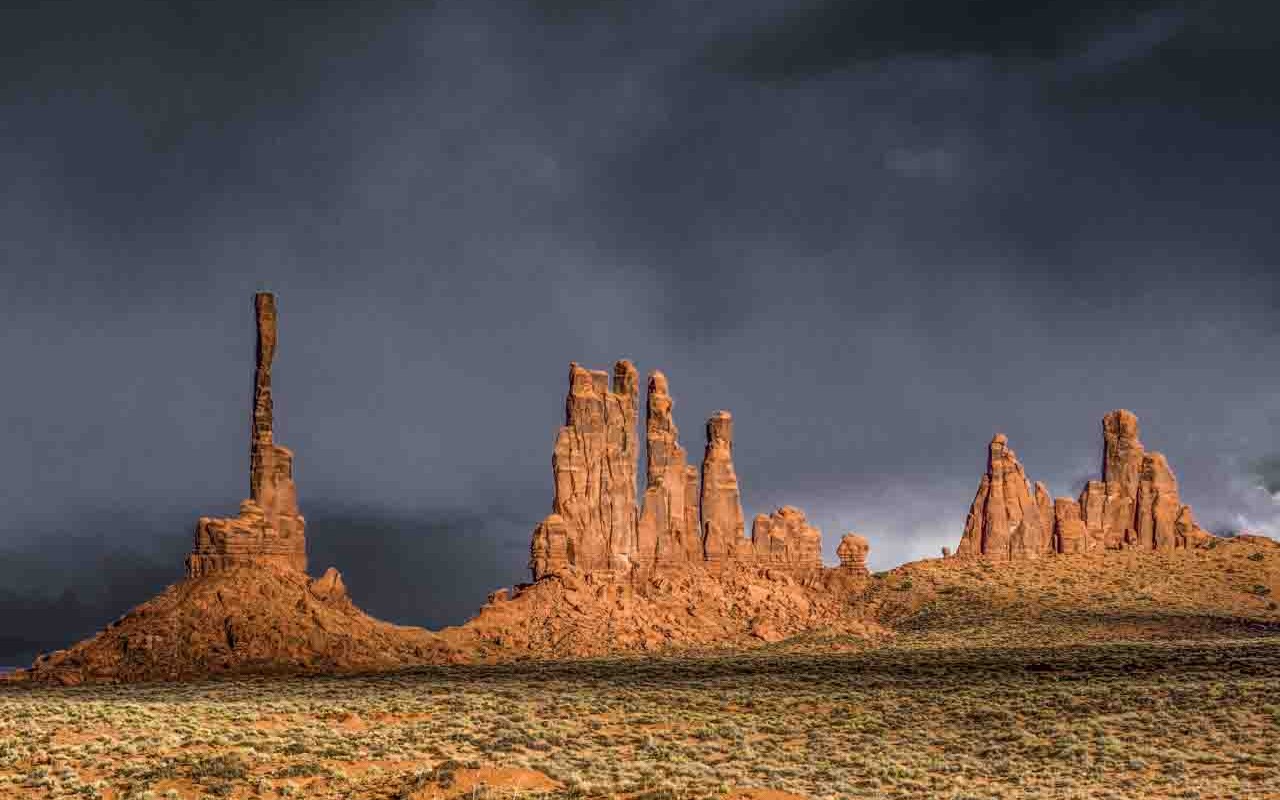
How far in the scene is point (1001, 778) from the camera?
3541 cm

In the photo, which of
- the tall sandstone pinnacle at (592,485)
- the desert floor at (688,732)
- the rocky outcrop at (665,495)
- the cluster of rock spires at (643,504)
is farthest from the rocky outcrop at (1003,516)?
the desert floor at (688,732)

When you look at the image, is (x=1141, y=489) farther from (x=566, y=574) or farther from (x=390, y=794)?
(x=390, y=794)

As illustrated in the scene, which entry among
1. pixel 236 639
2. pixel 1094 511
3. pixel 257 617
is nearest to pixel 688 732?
pixel 236 639

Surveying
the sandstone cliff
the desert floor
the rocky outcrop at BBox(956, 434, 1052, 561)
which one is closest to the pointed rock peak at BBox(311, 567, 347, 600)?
the sandstone cliff

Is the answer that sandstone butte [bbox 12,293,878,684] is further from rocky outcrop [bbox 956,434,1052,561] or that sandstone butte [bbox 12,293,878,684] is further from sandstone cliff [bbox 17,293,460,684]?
rocky outcrop [bbox 956,434,1052,561]

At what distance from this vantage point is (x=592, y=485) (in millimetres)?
88688

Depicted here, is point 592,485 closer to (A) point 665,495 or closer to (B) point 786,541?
(A) point 665,495

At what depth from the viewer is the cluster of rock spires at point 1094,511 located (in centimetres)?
11088

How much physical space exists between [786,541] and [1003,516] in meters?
22.3

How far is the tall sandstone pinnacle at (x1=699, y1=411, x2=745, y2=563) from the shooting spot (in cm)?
9650

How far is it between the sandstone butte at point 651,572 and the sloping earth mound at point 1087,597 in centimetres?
32

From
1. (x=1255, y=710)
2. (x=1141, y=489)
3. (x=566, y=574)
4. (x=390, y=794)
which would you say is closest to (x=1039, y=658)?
(x=1255, y=710)

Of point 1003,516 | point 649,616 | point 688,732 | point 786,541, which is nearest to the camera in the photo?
point 688,732

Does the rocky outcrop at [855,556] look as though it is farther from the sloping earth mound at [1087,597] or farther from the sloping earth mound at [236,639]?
the sloping earth mound at [236,639]
